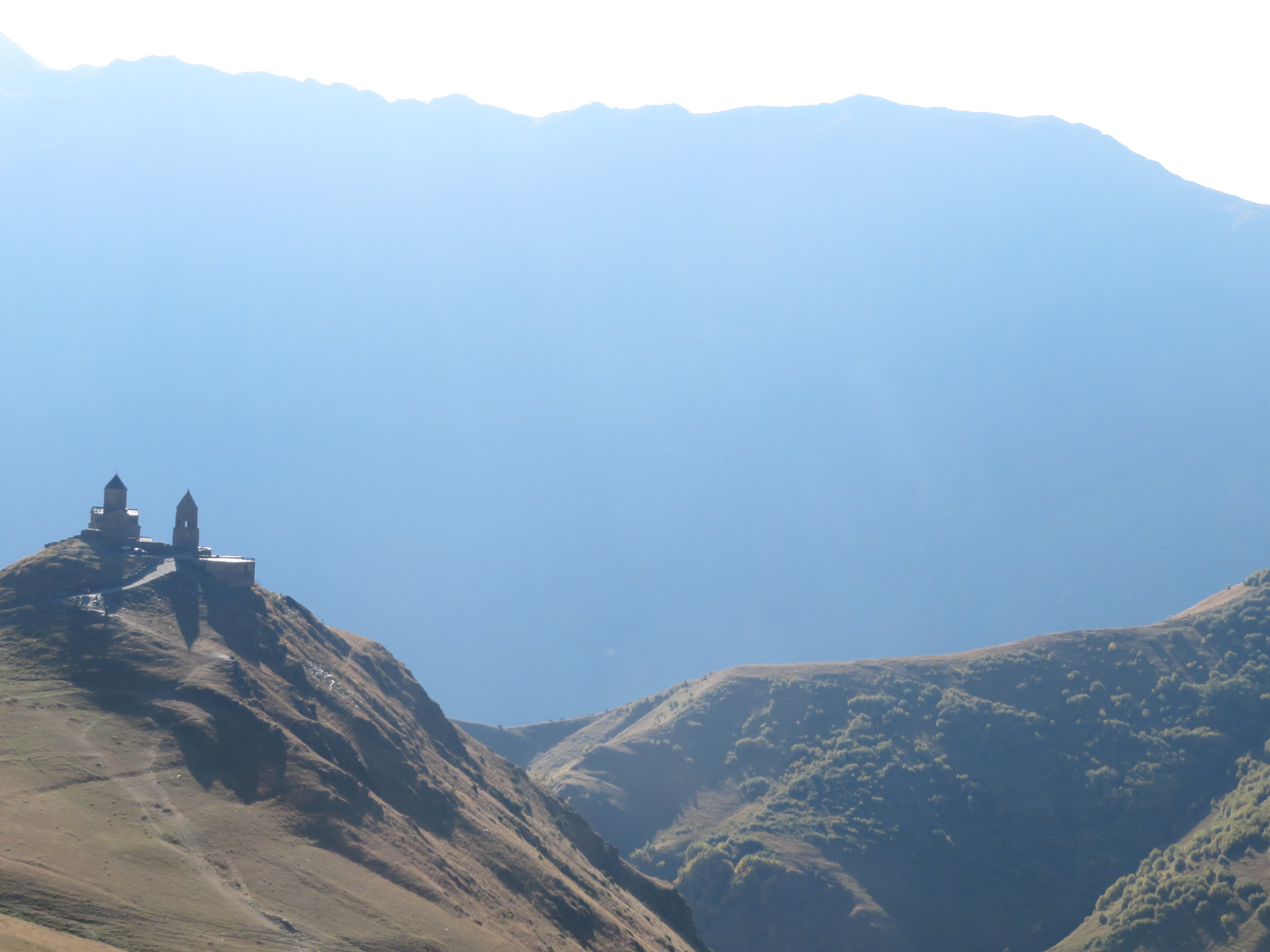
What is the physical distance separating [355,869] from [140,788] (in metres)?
9.33

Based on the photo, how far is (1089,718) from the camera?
11619 centimetres

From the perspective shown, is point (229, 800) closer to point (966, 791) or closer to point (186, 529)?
point (186, 529)

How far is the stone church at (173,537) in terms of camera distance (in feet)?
198

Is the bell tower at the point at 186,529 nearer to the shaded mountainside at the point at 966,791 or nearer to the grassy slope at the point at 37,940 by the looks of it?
the grassy slope at the point at 37,940

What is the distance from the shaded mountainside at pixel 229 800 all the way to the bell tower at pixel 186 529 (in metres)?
3.81

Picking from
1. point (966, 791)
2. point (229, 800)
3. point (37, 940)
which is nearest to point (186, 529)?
point (229, 800)

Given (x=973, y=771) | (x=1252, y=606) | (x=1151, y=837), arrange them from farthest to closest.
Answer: (x=1252, y=606) → (x=973, y=771) → (x=1151, y=837)

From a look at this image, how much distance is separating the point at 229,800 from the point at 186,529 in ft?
87.1

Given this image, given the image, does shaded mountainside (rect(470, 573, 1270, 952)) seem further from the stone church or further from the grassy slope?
the grassy slope

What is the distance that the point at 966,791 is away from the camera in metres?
111

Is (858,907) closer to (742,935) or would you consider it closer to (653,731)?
(742,935)

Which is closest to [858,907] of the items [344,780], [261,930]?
[344,780]

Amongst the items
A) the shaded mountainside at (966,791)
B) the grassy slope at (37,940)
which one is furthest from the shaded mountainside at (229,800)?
the shaded mountainside at (966,791)

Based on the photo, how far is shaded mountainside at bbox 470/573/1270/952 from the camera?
9319cm
